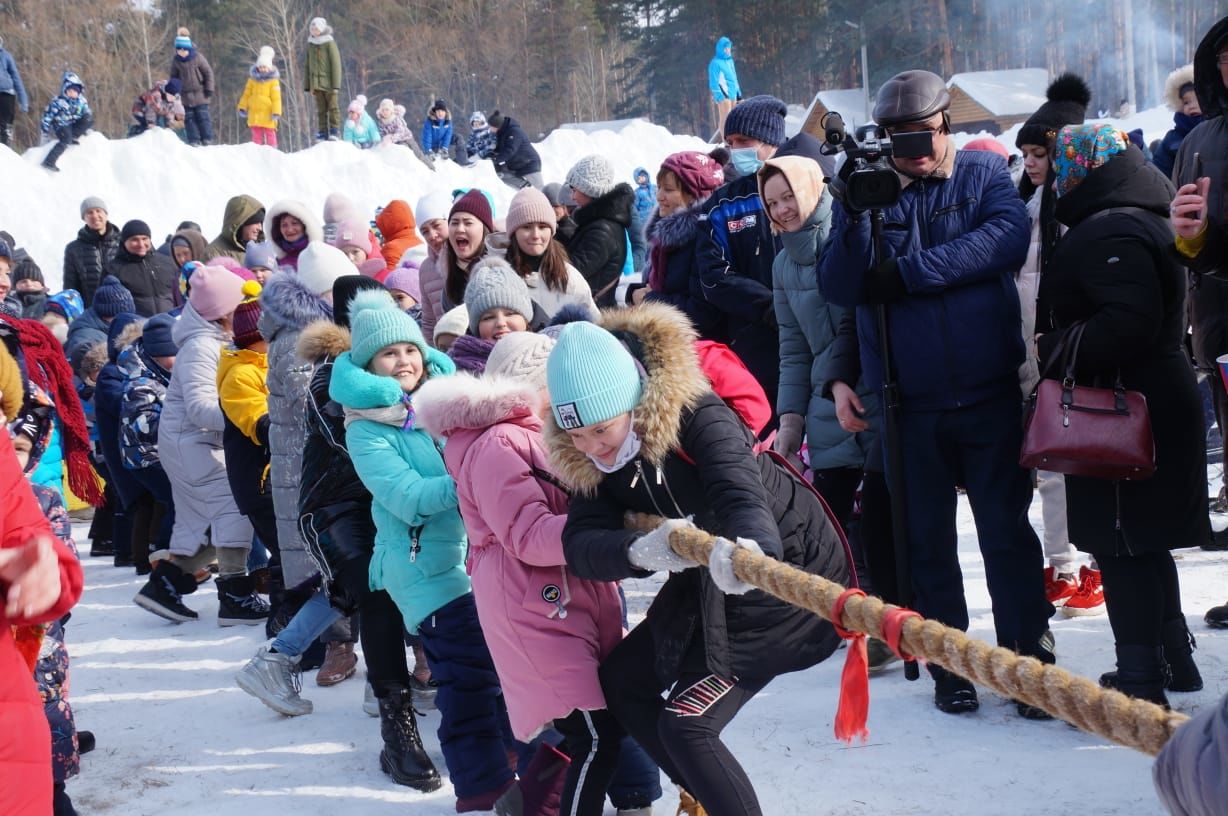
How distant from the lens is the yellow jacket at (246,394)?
547 cm

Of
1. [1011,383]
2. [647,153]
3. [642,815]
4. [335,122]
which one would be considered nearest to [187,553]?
[642,815]

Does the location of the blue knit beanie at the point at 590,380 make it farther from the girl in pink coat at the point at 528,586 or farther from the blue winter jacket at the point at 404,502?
the blue winter jacket at the point at 404,502

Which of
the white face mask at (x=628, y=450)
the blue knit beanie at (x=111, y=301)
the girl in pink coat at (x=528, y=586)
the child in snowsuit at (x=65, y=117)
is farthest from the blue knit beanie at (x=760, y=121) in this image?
the child in snowsuit at (x=65, y=117)

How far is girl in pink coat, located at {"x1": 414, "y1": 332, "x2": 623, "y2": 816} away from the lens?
309 cm

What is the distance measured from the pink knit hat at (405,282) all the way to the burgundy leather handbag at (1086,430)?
11.6ft

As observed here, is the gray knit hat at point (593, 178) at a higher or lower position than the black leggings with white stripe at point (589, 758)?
higher

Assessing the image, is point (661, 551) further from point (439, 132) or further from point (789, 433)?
point (439, 132)

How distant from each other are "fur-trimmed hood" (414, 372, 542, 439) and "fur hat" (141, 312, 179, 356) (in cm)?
376

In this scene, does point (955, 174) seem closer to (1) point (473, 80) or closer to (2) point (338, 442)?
(2) point (338, 442)

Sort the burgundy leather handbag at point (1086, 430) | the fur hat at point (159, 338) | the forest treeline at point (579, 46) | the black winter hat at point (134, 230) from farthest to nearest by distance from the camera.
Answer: the forest treeline at point (579, 46) → the black winter hat at point (134, 230) → the fur hat at point (159, 338) → the burgundy leather handbag at point (1086, 430)

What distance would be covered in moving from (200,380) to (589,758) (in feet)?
11.6

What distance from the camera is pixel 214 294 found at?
5855mm

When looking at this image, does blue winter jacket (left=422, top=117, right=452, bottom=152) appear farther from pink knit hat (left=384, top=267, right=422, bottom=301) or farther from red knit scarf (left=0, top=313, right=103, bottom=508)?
red knit scarf (left=0, top=313, right=103, bottom=508)

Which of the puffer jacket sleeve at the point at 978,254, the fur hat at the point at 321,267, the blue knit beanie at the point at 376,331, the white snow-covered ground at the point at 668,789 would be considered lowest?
the white snow-covered ground at the point at 668,789
